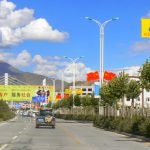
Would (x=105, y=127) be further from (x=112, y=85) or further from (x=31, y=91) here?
(x=31, y=91)

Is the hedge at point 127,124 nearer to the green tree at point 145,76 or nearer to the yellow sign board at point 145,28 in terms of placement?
the green tree at point 145,76

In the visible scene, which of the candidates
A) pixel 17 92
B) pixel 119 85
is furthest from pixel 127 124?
pixel 17 92

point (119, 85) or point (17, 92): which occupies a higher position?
point (17, 92)

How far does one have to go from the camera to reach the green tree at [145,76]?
33.1 m

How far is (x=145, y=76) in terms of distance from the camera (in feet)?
110

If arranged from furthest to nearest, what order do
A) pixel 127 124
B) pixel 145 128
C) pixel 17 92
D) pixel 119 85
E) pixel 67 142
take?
pixel 17 92
pixel 119 85
pixel 127 124
pixel 145 128
pixel 67 142

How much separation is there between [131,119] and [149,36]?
8.05 m

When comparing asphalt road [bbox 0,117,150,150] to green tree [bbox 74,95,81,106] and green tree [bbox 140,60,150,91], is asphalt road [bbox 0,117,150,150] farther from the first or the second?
green tree [bbox 74,95,81,106]

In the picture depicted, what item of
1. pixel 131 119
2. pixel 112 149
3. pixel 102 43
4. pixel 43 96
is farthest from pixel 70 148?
pixel 43 96

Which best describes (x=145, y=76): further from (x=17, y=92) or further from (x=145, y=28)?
(x=17, y=92)

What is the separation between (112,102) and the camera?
56.7 meters

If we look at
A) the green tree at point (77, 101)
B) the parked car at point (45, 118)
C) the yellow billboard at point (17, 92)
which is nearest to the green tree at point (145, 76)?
the parked car at point (45, 118)

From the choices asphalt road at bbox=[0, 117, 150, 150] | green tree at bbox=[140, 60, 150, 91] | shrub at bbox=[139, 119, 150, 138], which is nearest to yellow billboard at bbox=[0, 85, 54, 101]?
asphalt road at bbox=[0, 117, 150, 150]

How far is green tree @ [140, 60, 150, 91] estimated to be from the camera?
3312cm
